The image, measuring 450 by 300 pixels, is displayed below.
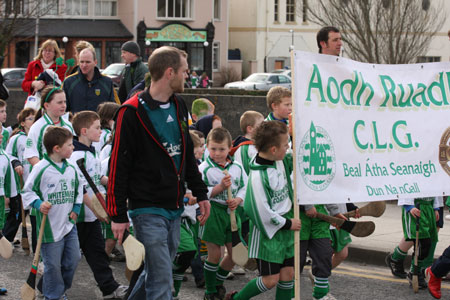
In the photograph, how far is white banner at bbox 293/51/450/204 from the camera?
20.7 feet

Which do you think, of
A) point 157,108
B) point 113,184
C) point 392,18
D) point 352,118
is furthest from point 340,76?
point 392,18

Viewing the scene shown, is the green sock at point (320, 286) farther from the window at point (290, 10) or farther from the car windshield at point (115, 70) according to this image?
the window at point (290, 10)

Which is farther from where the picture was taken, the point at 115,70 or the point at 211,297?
the point at 115,70

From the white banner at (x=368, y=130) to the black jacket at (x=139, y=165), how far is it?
1.18m

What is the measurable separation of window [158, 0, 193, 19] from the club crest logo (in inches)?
2016

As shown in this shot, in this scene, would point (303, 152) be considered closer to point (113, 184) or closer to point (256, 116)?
point (113, 184)

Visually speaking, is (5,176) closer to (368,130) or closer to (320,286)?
(320,286)

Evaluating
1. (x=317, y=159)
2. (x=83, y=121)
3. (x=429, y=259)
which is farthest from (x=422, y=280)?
(x=83, y=121)

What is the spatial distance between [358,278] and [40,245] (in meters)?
3.30

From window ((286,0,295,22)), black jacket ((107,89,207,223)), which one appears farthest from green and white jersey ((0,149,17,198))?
window ((286,0,295,22))

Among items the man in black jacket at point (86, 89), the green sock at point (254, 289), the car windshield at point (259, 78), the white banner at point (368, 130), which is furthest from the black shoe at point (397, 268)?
the car windshield at point (259, 78)

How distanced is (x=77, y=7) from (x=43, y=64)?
46065mm

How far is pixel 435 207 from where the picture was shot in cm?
796

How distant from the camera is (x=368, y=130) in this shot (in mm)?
6676
